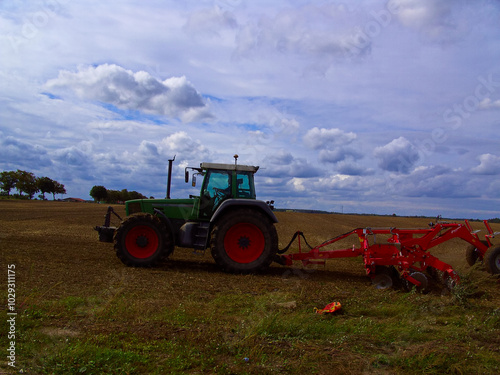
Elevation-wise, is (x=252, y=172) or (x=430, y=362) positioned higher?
(x=252, y=172)

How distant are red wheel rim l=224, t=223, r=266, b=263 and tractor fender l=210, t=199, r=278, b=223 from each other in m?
0.42

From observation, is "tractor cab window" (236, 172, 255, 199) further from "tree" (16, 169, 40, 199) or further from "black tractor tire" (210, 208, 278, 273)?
"tree" (16, 169, 40, 199)

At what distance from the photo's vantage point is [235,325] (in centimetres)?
492

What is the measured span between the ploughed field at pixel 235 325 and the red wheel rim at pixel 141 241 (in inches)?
24.6

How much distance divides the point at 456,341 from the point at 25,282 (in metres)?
6.54

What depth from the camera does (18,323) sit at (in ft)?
14.9

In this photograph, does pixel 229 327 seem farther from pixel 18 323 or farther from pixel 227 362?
pixel 18 323

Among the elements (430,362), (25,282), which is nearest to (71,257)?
(25,282)

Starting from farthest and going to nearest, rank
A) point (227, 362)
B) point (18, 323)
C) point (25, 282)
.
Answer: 1. point (25, 282)
2. point (18, 323)
3. point (227, 362)

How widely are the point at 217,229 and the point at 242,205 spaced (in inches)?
32.1

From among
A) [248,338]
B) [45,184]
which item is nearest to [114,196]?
[45,184]

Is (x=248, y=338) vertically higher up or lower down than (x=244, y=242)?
lower down

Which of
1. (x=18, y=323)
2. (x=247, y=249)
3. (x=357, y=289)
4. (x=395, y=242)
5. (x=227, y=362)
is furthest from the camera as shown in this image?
(x=247, y=249)

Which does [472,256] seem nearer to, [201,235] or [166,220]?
[201,235]
